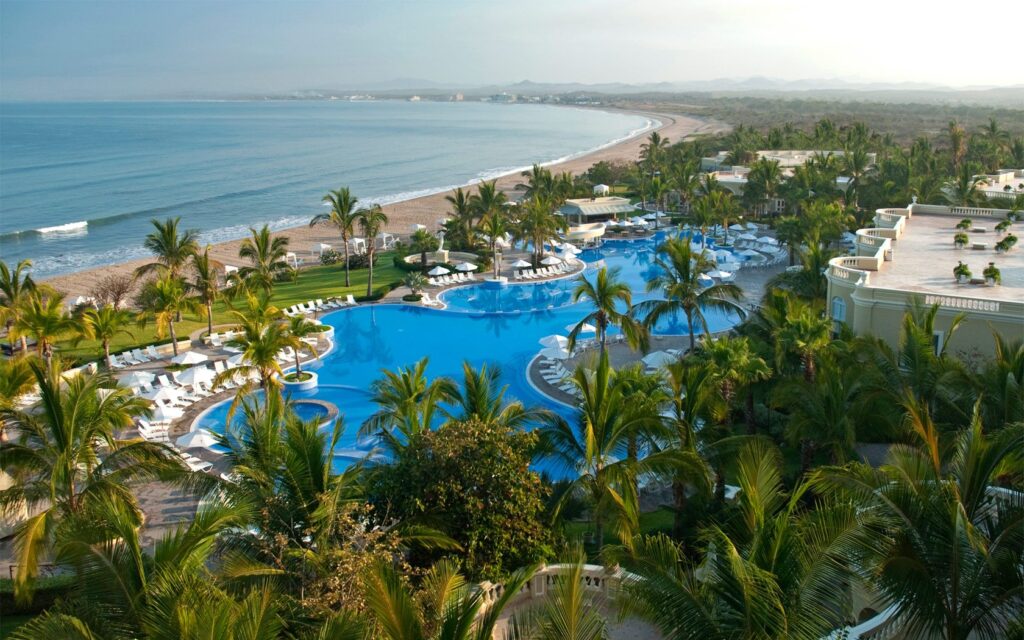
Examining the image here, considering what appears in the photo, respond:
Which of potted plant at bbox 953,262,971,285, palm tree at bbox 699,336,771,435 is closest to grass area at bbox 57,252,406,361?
palm tree at bbox 699,336,771,435

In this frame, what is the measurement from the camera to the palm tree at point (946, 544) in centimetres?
816

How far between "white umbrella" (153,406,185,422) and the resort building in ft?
63.0

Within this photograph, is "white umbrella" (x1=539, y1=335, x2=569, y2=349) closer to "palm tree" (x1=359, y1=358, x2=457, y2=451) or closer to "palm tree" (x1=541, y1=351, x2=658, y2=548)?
→ "palm tree" (x1=359, y1=358, x2=457, y2=451)

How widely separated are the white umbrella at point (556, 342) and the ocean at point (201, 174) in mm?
37789

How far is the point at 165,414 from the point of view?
23.2m

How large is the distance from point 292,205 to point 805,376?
2718 inches

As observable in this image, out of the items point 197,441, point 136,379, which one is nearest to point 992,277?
point 197,441

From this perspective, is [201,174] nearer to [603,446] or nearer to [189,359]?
[189,359]

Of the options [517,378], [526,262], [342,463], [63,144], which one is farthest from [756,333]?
[63,144]

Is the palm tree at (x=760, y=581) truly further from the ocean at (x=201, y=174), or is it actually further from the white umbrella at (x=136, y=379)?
the ocean at (x=201, y=174)

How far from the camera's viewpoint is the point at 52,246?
60.6 metres

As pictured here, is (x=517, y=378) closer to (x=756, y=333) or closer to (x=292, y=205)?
(x=756, y=333)

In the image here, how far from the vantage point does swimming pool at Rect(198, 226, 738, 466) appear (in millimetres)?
26453

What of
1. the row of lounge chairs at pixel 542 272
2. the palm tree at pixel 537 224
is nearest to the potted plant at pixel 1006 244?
the palm tree at pixel 537 224
